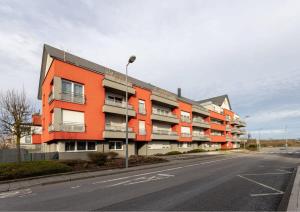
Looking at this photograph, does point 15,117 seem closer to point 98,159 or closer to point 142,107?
point 98,159

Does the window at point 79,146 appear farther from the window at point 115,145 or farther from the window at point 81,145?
the window at point 115,145

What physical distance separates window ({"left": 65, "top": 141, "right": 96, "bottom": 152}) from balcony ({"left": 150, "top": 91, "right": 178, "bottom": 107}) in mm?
12961

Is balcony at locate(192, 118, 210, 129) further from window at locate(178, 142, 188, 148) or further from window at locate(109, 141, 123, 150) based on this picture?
window at locate(109, 141, 123, 150)

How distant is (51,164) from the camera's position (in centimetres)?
1571

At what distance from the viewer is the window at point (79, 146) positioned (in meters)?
22.6

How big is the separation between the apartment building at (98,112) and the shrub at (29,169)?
5.91 meters

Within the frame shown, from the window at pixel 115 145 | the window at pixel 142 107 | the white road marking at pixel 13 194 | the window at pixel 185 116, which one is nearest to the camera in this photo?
the white road marking at pixel 13 194

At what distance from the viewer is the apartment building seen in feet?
73.8

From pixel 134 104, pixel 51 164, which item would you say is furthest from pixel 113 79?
pixel 51 164

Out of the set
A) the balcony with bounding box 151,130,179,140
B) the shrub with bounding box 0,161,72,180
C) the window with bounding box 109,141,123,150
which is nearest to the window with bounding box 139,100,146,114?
the balcony with bounding box 151,130,179,140

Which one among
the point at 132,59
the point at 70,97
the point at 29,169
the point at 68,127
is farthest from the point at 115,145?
the point at 29,169

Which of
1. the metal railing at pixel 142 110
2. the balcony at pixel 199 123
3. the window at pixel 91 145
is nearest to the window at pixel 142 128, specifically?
the metal railing at pixel 142 110

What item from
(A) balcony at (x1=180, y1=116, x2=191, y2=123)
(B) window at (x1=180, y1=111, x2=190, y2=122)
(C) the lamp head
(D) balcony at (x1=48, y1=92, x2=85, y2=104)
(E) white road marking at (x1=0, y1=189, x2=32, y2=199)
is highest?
(C) the lamp head

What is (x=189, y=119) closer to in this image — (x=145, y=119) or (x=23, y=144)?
(x=145, y=119)
